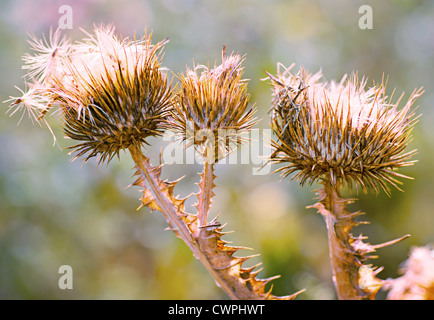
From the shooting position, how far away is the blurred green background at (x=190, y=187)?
17.3 ft

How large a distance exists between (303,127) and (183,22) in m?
5.24

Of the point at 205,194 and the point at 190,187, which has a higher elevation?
the point at 190,187

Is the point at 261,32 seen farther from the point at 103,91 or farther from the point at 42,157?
the point at 103,91

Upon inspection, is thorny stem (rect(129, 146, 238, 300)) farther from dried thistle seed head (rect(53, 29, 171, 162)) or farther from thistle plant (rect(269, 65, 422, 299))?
thistle plant (rect(269, 65, 422, 299))

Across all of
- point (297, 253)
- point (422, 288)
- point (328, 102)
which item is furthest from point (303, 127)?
point (297, 253)

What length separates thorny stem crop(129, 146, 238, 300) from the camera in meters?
1.91

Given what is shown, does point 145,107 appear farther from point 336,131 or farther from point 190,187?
point 190,187

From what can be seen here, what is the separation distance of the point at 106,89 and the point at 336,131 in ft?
3.26

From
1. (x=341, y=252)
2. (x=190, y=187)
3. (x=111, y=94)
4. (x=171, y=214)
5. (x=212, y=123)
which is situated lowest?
(x=341, y=252)

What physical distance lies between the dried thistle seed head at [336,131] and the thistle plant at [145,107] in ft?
0.68

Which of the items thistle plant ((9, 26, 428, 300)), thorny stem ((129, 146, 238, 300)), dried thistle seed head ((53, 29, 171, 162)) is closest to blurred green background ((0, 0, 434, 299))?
thistle plant ((9, 26, 428, 300))

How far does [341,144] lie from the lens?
1965mm

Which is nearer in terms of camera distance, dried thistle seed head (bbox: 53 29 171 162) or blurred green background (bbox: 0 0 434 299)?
dried thistle seed head (bbox: 53 29 171 162)

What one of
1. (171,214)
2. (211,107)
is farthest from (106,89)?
(171,214)
